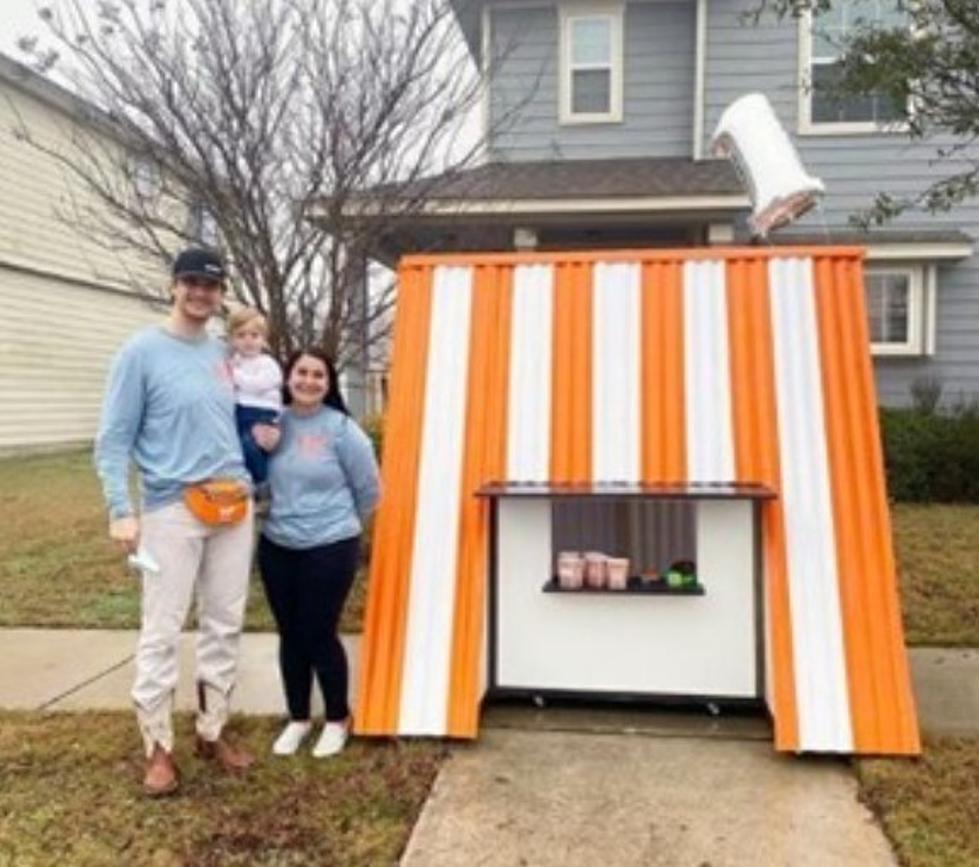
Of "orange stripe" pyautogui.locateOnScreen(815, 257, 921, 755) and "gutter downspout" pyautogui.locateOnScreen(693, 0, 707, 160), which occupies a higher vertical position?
"gutter downspout" pyautogui.locateOnScreen(693, 0, 707, 160)

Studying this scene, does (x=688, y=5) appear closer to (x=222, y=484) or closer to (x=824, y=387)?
(x=824, y=387)

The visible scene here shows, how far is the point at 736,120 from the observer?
20.4 feet

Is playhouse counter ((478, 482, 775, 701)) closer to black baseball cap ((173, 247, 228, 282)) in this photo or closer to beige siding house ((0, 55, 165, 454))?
black baseball cap ((173, 247, 228, 282))

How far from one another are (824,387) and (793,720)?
1.45 metres

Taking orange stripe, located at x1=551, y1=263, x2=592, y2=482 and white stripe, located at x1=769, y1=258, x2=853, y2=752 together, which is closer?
white stripe, located at x1=769, y1=258, x2=853, y2=752

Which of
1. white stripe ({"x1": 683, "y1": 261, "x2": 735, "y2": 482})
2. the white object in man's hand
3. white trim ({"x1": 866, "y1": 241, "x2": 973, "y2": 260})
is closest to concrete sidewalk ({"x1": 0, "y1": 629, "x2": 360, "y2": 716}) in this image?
the white object in man's hand

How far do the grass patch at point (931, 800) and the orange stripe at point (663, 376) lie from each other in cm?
144

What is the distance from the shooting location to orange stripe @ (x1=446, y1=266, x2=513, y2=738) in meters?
4.50

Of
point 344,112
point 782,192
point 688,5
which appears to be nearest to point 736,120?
point 782,192

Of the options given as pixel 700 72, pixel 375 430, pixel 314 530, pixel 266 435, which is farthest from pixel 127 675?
pixel 700 72

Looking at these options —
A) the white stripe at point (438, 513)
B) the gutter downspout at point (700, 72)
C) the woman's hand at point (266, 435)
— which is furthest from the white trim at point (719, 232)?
the woman's hand at point (266, 435)

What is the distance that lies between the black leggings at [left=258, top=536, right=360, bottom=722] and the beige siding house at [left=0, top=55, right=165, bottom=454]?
41.2 feet

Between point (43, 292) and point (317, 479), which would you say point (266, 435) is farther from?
point (43, 292)

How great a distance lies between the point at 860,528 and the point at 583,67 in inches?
397
